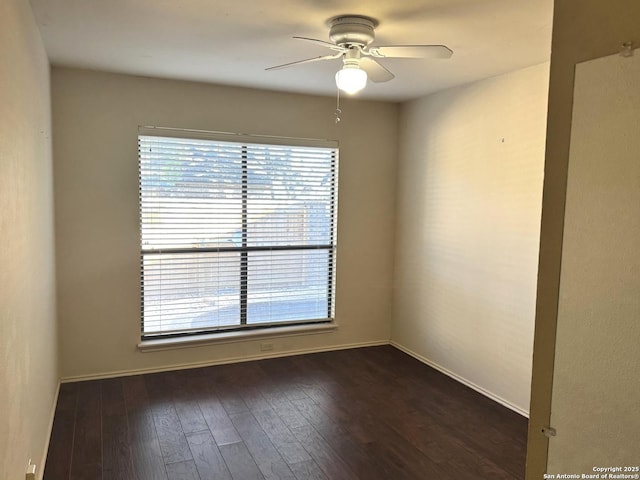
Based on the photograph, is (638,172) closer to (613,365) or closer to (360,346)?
(613,365)

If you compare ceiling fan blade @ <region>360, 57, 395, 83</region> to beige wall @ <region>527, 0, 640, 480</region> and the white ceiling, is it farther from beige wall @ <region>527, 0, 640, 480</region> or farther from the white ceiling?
beige wall @ <region>527, 0, 640, 480</region>

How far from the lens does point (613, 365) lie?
130cm

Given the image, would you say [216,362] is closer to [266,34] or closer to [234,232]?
[234,232]

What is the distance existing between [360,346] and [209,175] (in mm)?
2283

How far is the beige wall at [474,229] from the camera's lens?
11.2 ft

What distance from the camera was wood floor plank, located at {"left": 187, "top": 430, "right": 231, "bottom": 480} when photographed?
2.62 meters

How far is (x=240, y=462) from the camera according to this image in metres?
2.74

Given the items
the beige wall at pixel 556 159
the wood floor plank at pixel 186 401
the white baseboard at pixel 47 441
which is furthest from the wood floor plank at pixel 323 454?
the white baseboard at pixel 47 441

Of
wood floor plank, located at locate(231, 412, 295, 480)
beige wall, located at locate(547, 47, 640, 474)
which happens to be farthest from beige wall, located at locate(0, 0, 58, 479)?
beige wall, located at locate(547, 47, 640, 474)

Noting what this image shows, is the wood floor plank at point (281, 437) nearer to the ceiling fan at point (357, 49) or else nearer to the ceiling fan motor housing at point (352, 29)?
the ceiling fan at point (357, 49)

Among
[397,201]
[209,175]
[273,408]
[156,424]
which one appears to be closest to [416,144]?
[397,201]

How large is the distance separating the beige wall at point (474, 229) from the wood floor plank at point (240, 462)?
1.99 metres

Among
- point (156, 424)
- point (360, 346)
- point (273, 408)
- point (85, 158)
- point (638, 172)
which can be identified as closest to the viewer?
point (638, 172)

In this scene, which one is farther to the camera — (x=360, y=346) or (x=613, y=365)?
(x=360, y=346)
